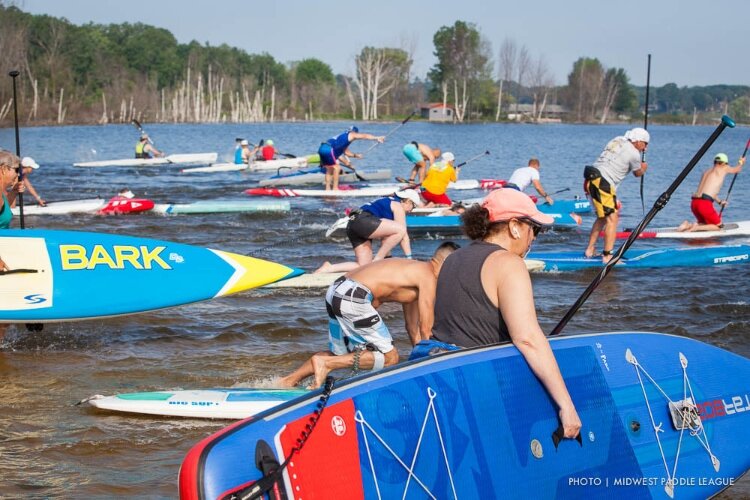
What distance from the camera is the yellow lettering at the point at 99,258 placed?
322 inches

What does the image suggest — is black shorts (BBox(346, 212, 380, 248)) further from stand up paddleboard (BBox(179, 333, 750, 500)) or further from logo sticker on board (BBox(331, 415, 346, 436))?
logo sticker on board (BBox(331, 415, 346, 436))

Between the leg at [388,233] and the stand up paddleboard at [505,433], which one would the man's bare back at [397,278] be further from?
the leg at [388,233]

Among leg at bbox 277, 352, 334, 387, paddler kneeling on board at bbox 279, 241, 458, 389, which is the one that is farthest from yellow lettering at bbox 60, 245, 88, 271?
paddler kneeling on board at bbox 279, 241, 458, 389

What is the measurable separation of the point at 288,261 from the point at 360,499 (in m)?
10.1

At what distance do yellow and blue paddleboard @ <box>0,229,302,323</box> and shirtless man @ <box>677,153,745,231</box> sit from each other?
27.6 ft

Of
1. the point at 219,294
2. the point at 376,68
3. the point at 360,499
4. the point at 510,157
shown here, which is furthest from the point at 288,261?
the point at 376,68

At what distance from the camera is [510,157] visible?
161ft

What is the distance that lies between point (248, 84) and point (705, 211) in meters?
121

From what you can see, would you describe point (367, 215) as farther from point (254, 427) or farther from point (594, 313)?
point (254, 427)

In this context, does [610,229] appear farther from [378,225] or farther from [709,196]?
[378,225]

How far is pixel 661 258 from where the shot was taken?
502 inches

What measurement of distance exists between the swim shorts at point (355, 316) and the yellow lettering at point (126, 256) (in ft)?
9.16

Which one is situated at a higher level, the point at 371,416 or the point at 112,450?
the point at 371,416

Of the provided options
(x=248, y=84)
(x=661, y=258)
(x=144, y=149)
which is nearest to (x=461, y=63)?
(x=248, y=84)
